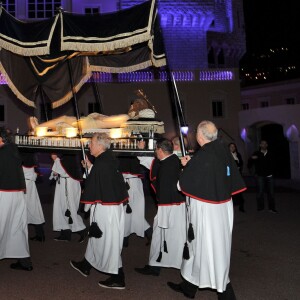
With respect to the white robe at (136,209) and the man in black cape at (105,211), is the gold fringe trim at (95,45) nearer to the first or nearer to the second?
the man in black cape at (105,211)

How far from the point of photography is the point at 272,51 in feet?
122

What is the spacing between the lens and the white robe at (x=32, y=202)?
7125mm

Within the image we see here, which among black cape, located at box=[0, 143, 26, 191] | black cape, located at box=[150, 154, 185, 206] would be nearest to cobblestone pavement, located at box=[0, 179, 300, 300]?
black cape, located at box=[150, 154, 185, 206]

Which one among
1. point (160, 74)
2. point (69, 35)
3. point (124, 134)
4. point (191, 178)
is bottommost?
point (191, 178)

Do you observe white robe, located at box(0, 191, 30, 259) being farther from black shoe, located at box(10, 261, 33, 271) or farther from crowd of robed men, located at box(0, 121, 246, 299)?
black shoe, located at box(10, 261, 33, 271)

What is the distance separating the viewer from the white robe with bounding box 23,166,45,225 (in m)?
7.12

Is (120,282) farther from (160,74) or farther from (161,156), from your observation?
(160,74)

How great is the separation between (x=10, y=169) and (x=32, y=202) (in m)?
1.98

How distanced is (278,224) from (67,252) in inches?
187

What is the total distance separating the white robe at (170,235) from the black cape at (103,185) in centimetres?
72

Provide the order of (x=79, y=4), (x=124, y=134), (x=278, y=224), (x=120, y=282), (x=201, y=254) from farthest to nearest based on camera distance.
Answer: (x=79, y=4), (x=278, y=224), (x=124, y=134), (x=120, y=282), (x=201, y=254)

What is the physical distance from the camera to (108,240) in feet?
15.9

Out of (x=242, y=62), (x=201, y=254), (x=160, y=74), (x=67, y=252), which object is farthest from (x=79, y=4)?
(x=201, y=254)

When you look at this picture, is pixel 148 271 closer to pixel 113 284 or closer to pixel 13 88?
pixel 113 284
